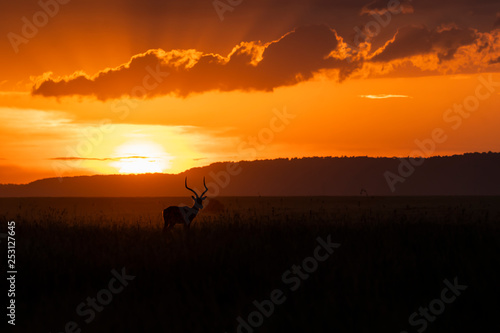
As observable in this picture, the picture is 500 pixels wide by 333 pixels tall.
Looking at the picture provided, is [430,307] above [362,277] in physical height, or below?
below

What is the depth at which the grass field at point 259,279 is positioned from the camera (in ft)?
28.4

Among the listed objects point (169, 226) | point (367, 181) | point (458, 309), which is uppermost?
point (367, 181)

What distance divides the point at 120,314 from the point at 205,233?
232 inches

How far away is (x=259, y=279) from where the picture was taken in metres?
10.7

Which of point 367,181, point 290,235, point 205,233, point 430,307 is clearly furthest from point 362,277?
point 367,181

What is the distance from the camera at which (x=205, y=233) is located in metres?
15.0

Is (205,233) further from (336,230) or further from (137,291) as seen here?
(137,291)

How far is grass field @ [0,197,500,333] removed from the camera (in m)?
8.66

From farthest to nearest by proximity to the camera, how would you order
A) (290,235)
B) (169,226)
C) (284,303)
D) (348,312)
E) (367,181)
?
(367,181) < (169,226) < (290,235) < (284,303) < (348,312)

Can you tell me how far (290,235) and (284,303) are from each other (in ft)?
15.6

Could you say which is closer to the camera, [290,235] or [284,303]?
[284,303]

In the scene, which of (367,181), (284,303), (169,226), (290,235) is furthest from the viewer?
(367,181)

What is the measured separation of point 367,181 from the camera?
195 m

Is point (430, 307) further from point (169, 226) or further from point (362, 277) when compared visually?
point (169, 226)
